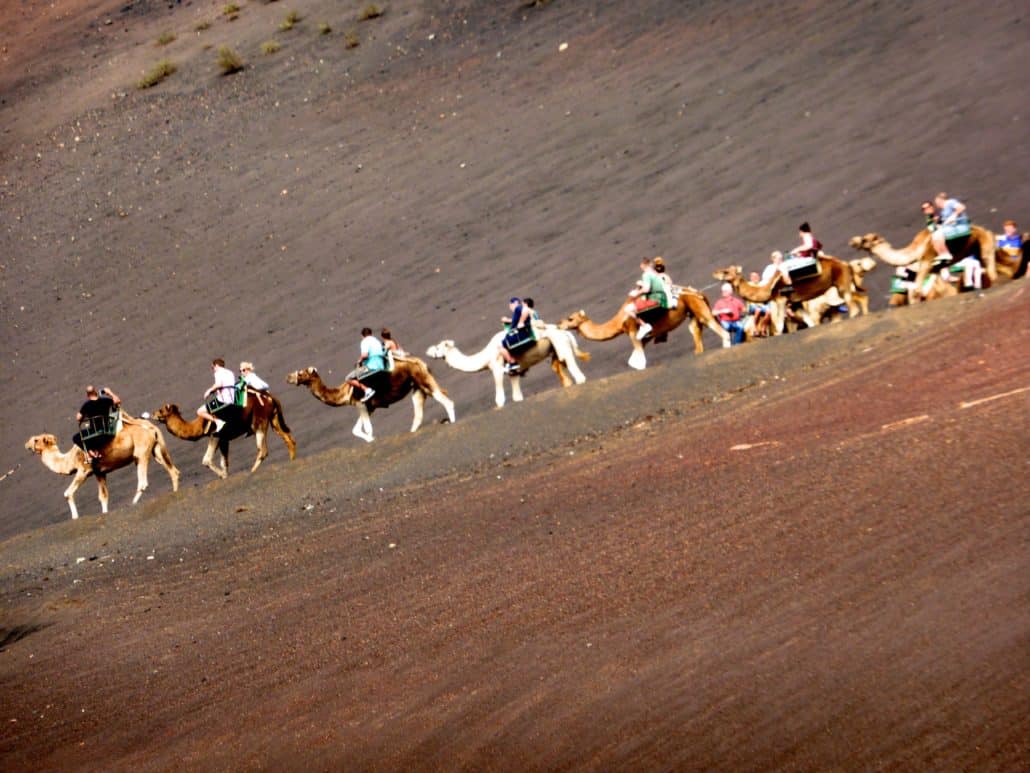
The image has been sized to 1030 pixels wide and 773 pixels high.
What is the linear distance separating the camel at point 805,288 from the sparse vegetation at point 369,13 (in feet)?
83.7

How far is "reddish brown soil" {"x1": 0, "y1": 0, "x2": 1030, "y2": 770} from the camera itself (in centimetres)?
1312

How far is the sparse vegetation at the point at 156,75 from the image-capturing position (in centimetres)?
5109

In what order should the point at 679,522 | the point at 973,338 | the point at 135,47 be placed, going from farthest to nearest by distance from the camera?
the point at 135,47 < the point at 973,338 < the point at 679,522

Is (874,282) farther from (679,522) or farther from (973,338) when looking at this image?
(679,522)

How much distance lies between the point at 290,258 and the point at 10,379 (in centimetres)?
700

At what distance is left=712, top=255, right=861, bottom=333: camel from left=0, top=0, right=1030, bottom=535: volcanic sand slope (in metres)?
4.89

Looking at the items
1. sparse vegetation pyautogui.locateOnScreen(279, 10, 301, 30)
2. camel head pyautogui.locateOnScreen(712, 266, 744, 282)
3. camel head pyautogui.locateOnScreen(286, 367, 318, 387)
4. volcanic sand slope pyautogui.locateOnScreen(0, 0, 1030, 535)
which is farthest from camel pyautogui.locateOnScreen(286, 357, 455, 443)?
sparse vegetation pyautogui.locateOnScreen(279, 10, 301, 30)

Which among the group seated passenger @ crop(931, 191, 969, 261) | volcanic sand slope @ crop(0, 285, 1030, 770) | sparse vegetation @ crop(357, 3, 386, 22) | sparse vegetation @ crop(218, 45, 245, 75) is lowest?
volcanic sand slope @ crop(0, 285, 1030, 770)

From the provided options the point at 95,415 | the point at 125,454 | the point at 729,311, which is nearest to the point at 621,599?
the point at 95,415

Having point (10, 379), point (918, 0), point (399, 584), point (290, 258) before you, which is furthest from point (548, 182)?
point (399, 584)

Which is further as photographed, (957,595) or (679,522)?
(679,522)

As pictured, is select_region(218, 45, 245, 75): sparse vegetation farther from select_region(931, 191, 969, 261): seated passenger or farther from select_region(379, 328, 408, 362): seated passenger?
select_region(931, 191, 969, 261): seated passenger

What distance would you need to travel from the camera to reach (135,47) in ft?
180

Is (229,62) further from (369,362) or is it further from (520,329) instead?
(520,329)
